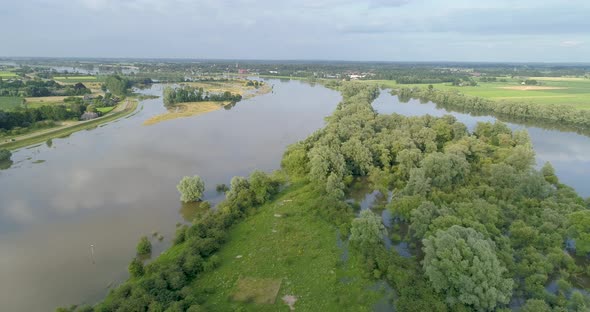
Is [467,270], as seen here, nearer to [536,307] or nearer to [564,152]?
[536,307]

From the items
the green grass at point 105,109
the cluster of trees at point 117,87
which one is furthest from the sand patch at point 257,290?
the cluster of trees at point 117,87

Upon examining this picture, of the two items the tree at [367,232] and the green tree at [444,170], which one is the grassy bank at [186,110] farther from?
the green tree at [444,170]

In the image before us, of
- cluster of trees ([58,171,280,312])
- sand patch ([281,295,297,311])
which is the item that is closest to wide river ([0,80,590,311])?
cluster of trees ([58,171,280,312])

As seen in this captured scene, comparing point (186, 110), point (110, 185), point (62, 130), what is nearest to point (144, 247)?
point (110, 185)

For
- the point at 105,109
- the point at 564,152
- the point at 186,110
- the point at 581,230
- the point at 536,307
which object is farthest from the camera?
the point at 186,110

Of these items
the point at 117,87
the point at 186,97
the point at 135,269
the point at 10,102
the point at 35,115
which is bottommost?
the point at 135,269

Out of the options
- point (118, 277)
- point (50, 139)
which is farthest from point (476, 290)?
point (50, 139)
